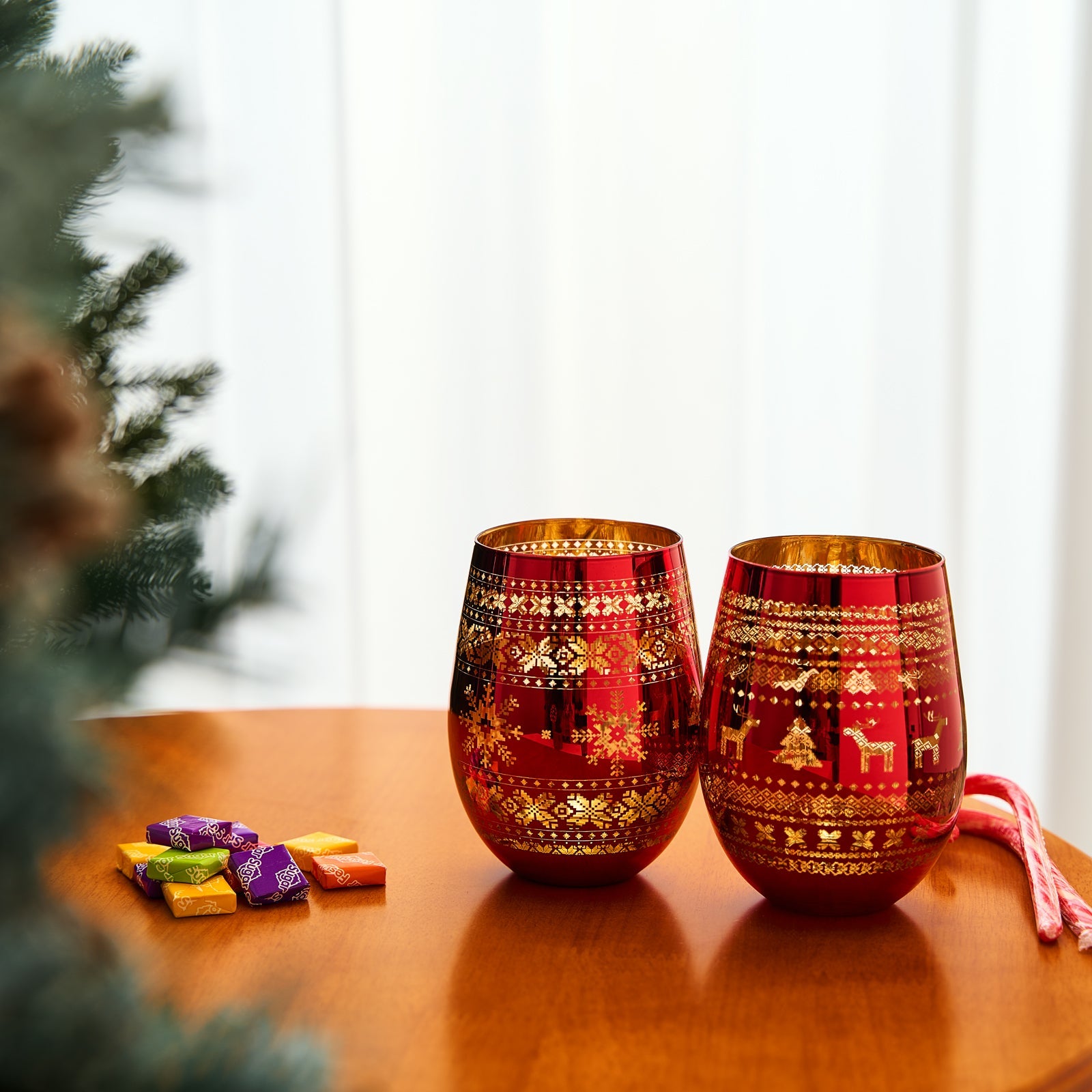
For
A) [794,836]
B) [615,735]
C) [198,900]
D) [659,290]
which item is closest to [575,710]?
[615,735]

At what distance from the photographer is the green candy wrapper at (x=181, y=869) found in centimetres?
73

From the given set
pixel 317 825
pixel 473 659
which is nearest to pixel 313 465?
pixel 473 659

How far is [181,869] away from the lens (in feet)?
2.41

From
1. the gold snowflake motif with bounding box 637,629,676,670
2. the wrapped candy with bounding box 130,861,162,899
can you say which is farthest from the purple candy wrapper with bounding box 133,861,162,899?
A: the gold snowflake motif with bounding box 637,629,676,670

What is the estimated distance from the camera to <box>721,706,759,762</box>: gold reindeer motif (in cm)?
70

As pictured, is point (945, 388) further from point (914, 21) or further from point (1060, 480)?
point (914, 21)

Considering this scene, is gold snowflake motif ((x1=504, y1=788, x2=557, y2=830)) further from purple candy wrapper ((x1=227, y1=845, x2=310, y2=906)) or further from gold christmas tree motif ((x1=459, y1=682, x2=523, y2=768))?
purple candy wrapper ((x1=227, y1=845, x2=310, y2=906))

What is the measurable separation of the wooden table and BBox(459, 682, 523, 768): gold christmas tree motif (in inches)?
3.4

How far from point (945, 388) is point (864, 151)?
1.25 ft

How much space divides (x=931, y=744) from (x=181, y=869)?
42cm

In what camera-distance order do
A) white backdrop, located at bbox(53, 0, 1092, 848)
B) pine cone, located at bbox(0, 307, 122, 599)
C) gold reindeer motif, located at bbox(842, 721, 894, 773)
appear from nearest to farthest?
1. pine cone, located at bbox(0, 307, 122, 599)
2. gold reindeer motif, located at bbox(842, 721, 894, 773)
3. white backdrop, located at bbox(53, 0, 1092, 848)

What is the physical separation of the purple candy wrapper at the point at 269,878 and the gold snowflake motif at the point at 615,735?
0.60 feet

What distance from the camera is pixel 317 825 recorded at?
0.87 meters

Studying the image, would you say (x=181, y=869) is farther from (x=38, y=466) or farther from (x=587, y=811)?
(x=38, y=466)
